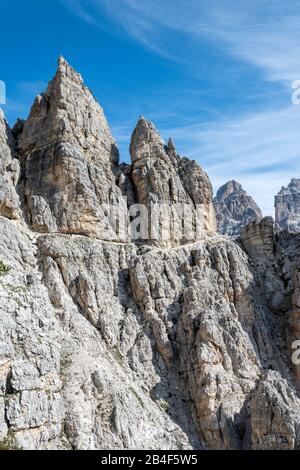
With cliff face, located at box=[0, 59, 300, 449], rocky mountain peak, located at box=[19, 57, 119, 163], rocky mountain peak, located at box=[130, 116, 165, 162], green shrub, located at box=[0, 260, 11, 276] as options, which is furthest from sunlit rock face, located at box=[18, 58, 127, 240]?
green shrub, located at box=[0, 260, 11, 276]

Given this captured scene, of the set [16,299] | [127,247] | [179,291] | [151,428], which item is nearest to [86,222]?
[127,247]

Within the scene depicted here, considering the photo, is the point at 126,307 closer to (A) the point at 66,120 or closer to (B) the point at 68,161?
(B) the point at 68,161

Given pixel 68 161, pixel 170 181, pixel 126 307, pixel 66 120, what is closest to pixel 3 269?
pixel 126 307

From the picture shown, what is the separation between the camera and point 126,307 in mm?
A: 78688

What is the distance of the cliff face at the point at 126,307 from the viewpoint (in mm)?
57938

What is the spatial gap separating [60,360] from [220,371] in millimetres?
23435

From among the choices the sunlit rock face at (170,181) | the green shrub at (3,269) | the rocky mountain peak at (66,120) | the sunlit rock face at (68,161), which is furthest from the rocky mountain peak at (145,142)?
the green shrub at (3,269)

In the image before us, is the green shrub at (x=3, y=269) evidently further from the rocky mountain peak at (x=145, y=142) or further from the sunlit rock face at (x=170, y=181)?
the rocky mountain peak at (x=145, y=142)

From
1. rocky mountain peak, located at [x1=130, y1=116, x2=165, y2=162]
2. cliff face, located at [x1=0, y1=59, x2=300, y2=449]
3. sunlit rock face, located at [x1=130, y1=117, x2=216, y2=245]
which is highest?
rocky mountain peak, located at [x1=130, y1=116, x2=165, y2=162]

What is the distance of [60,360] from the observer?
63500mm

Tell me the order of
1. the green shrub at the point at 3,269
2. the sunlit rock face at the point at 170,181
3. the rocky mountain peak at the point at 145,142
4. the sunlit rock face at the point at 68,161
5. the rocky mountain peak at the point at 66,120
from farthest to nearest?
1. the rocky mountain peak at the point at 145,142
2. the sunlit rock face at the point at 170,181
3. the rocky mountain peak at the point at 66,120
4. the sunlit rock face at the point at 68,161
5. the green shrub at the point at 3,269

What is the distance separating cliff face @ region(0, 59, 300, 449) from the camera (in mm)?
57938

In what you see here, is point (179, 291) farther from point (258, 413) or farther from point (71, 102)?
point (71, 102)

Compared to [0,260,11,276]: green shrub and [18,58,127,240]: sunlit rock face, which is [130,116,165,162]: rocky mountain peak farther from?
[0,260,11,276]: green shrub
